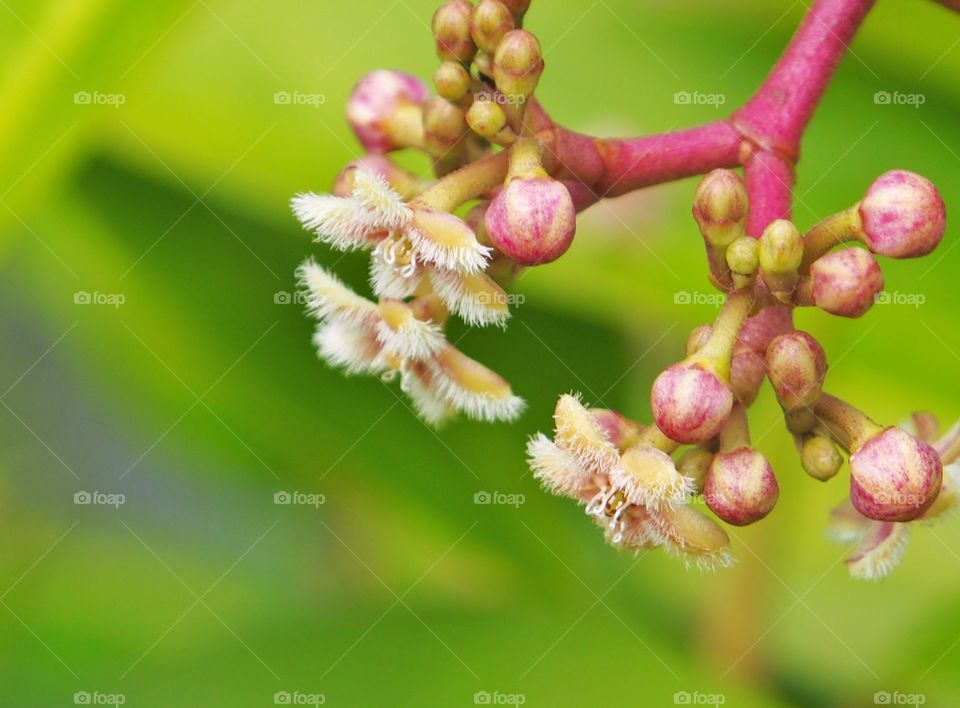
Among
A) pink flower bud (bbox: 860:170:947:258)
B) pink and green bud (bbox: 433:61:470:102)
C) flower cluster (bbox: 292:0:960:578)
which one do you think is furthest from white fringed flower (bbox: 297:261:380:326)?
pink flower bud (bbox: 860:170:947:258)

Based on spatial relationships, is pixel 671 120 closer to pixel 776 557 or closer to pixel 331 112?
pixel 331 112

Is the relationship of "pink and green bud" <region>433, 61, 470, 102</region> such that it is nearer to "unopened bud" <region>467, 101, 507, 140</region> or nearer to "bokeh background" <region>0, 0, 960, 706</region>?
"unopened bud" <region>467, 101, 507, 140</region>

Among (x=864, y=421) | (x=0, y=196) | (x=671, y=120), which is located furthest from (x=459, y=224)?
(x=671, y=120)

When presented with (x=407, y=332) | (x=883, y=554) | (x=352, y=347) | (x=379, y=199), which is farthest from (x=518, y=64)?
(x=883, y=554)

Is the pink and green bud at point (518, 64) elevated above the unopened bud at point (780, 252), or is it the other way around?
the pink and green bud at point (518, 64)

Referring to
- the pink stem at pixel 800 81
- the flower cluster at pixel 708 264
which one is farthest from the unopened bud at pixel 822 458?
the pink stem at pixel 800 81

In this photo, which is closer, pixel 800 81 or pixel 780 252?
pixel 780 252

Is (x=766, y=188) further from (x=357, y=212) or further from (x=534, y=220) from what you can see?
(x=357, y=212)

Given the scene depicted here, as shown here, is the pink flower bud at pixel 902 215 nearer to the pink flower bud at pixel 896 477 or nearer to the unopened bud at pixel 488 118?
the pink flower bud at pixel 896 477
